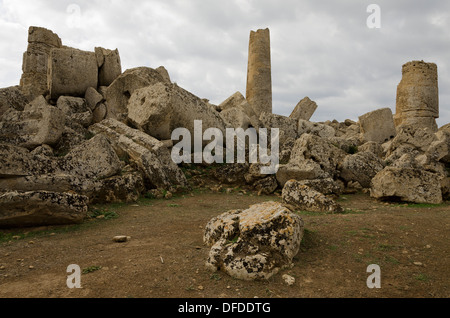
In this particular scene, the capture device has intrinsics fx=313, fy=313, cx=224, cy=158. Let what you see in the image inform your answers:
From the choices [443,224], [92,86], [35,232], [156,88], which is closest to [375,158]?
[443,224]

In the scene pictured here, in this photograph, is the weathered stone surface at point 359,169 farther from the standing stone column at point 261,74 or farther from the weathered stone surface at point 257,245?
the standing stone column at point 261,74

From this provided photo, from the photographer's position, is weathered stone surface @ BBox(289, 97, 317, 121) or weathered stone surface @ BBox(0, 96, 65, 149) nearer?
weathered stone surface @ BBox(0, 96, 65, 149)

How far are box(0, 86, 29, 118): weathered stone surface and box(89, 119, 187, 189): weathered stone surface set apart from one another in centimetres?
336

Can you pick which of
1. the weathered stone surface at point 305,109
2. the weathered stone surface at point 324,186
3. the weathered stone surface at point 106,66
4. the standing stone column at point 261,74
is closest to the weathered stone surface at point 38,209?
the weathered stone surface at point 324,186

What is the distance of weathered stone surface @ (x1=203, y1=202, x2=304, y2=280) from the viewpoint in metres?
2.82

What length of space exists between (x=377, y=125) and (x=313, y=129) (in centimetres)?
316

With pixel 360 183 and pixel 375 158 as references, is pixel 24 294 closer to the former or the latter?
pixel 360 183

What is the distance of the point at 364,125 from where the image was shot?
13.8m

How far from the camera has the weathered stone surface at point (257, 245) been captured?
2.82 meters

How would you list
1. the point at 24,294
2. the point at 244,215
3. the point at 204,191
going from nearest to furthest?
the point at 24,294 < the point at 244,215 < the point at 204,191

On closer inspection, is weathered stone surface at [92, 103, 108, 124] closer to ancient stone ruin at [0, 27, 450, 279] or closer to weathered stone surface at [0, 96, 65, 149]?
ancient stone ruin at [0, 27, 450, 279]

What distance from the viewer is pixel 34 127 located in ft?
24.8

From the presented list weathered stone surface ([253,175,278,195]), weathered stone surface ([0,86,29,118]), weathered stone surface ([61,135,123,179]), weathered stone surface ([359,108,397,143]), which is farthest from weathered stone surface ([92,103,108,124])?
weathered stone surface ([359,108,397,143])

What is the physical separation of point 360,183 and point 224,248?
20.5 ft
